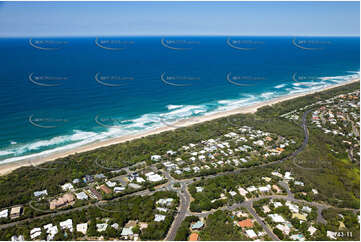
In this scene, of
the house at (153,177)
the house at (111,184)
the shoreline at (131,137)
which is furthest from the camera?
the shoreline at (131,137)

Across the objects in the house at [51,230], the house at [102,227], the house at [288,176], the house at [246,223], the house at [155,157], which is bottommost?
the house at [51,230]

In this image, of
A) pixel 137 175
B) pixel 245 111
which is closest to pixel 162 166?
pixel 137 175

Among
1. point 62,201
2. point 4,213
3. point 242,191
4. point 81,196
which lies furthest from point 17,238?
point 242,191

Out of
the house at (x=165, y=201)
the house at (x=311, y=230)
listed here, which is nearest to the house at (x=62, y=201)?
the house at (x=165, y=201)

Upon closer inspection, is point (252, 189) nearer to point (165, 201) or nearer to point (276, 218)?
point (276, 218)

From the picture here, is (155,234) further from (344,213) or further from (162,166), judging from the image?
(344,213)

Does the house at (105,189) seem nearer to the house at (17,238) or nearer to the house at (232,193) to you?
the house at (17,238)

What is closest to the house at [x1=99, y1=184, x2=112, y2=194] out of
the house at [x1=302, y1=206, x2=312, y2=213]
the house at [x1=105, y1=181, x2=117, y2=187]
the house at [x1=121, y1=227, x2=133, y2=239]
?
the house at [x1=105, y1=181, x2=117, y2=187]
